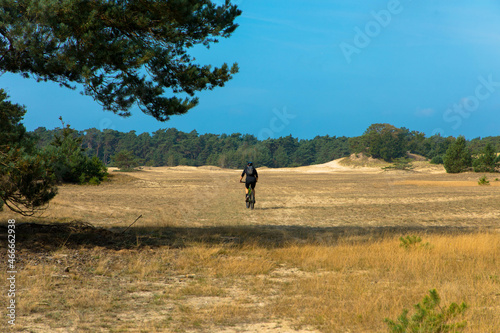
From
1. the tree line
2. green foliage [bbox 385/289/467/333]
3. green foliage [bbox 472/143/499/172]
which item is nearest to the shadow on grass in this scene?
green foliage [bbox 385/289/467/333]

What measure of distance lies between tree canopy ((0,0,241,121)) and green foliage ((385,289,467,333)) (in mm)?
6723

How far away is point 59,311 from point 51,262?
10.3ft

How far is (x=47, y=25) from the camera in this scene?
28.1 ft

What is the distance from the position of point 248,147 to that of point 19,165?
486 feet

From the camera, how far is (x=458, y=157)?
207 feet

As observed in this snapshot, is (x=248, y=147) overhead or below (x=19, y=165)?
overhead

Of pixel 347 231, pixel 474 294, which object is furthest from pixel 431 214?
pixel 474 294

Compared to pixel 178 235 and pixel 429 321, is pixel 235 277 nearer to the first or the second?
pixel 429 321

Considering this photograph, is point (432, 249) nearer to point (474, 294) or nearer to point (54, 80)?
point (474, 294)

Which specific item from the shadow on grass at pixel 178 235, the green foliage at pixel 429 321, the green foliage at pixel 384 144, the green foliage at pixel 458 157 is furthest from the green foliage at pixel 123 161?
the green foliage at pixel 429 321

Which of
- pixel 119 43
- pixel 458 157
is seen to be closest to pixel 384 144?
pixel 458 157

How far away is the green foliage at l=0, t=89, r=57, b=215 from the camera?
28.5 feet

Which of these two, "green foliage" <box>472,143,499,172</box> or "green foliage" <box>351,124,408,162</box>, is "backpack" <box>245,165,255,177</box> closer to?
"green foliage" <box>472,143,499,172</box>

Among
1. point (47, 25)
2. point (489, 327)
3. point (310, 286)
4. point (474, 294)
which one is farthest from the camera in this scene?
point (47, 25)
